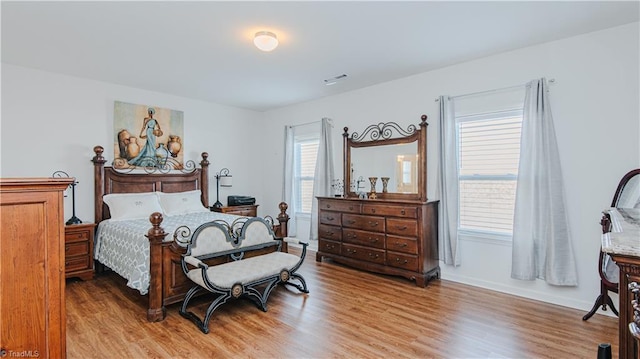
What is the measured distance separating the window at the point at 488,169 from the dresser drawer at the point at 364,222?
3.18 feet

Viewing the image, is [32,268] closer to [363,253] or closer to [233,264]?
[233,264]

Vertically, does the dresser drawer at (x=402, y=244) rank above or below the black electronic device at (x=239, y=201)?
below

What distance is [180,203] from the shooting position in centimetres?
489

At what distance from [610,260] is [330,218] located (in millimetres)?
3029

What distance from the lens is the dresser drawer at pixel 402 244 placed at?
152 inches

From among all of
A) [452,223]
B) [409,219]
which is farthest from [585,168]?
[409,219]

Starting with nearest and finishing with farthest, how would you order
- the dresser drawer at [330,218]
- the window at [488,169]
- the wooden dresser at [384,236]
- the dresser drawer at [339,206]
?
1. the window at [488,169]
2. the wooden dresser at [384,236]
3. the dresser drawer at [339,206]
4. the dresser drawer at [330,218]

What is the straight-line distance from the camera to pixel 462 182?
156 inches

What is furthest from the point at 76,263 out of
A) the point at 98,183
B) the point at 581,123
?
the point at 581,123

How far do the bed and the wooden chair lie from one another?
315cm

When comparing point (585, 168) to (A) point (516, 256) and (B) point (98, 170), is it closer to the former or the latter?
(A) point (516, 256)

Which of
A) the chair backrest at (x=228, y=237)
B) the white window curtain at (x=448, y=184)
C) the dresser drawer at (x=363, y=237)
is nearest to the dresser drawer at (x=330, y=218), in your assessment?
the dresser drawer at (x=363, y=237)

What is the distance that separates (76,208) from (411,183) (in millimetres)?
4485

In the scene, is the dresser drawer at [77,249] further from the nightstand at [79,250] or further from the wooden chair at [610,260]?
the wooden chair at [610,260]
